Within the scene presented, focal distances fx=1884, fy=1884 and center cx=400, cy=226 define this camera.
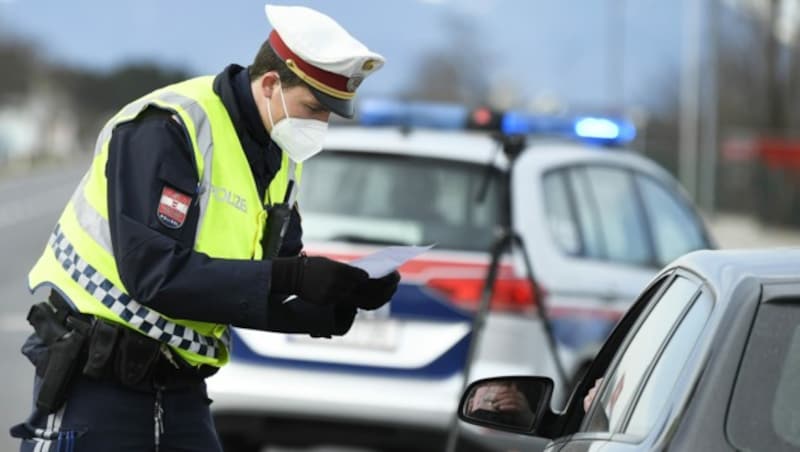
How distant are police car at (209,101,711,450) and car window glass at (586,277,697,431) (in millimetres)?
3388

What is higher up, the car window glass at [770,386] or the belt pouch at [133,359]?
the car window glass at [770,386]

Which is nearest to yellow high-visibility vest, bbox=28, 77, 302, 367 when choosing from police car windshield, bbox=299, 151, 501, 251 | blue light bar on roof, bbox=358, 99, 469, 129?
police car windshield, bbox=299, 151, 501, 251

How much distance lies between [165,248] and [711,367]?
4.49 ft

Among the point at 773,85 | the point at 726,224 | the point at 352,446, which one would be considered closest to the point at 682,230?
the point at 352,446

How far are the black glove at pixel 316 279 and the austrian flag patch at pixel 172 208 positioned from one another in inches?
8.7

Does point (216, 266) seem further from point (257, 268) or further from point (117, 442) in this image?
point (117, 442)

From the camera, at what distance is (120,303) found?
4.11 meters

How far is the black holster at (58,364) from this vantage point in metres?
4.07

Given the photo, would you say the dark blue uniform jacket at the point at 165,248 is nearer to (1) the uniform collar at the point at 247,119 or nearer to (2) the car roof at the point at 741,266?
(1) the uniform collar at the point at 247,119

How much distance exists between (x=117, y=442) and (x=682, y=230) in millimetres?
5759

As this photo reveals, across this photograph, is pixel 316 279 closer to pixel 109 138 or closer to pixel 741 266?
pixel 109 138

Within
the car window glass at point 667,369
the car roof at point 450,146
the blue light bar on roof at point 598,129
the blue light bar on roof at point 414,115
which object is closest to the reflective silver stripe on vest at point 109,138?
the car window glass at point 667,369

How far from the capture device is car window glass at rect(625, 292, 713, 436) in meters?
3.16

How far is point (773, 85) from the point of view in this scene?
147 feet
